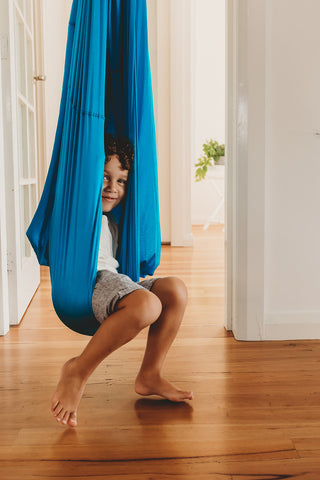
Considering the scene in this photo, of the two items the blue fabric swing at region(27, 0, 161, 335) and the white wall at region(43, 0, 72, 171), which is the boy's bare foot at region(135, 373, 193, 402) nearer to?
the blue fabric swing at region(27, 0, 161, 335)

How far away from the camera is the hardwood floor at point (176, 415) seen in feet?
3.20

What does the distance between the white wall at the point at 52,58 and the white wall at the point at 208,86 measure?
1.83 metres

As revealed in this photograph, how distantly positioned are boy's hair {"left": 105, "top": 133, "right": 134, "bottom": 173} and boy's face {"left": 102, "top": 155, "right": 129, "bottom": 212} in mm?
11

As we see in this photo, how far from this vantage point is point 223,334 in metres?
1.83

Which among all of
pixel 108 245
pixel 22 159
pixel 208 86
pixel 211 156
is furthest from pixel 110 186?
pixel 208 86

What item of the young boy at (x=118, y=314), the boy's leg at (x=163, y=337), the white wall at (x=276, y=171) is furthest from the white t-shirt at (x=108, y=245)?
the white wall at (x=276, y=171)

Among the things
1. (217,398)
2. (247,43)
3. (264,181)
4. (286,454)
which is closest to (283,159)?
(264,181)

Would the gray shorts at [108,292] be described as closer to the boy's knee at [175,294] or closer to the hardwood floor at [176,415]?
the boy's knee at [175,294]

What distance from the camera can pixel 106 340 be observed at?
113 centimetres

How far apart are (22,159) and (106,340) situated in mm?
1355

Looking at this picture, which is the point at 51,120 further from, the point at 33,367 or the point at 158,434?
the point at 158,434

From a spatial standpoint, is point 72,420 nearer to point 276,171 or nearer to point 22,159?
point 276,171

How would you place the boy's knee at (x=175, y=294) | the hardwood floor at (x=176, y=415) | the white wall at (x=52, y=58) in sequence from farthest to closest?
the white wall at (x=52, y=58), the boy's knee at (x=175, y=294), the hardwood floor at (x=176, y=415)

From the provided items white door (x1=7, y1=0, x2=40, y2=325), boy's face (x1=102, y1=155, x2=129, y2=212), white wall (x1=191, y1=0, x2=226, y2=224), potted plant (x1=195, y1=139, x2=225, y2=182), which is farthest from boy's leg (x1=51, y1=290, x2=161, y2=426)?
white wall (x1=191, y1=0, x2=226, y2=224)
